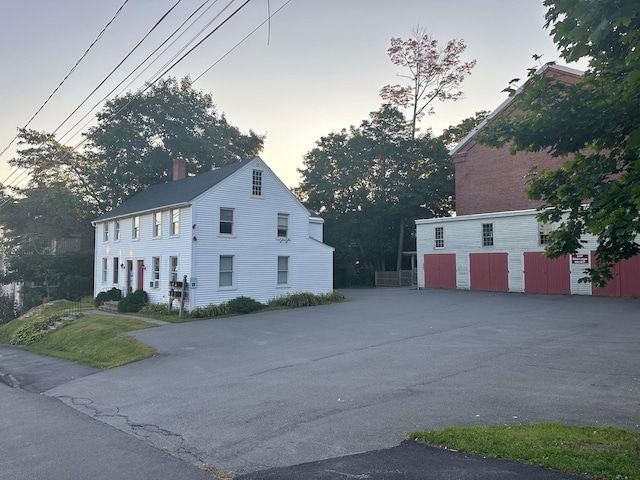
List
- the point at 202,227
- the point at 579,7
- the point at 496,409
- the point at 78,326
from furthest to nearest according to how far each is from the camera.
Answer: the point at 202,227 < the point at 78,326 < the point at 496,409 < the point at 579,7

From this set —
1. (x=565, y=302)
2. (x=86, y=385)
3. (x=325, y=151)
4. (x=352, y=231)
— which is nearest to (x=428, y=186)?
(x=352, y=231)

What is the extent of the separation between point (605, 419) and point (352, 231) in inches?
1484

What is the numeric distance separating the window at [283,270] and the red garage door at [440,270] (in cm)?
1074

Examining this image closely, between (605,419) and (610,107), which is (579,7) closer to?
(610,107)

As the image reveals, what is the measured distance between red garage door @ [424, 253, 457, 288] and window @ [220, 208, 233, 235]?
14510 millimetres

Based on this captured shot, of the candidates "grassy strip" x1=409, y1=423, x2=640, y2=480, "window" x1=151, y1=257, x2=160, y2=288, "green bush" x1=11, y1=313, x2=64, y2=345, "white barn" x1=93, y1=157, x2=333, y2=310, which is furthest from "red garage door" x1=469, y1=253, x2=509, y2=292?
"grassy strip" x1=409, y1=423, x2=640, y2=480

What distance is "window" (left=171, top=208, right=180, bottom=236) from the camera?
24.6 m

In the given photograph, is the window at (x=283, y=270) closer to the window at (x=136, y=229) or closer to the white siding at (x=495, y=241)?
the window at (x=136, y=229)

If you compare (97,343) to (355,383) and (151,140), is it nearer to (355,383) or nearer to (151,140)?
(355,383)

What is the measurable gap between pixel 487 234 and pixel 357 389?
2342 centimetres

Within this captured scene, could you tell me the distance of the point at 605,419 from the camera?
6.75 meters

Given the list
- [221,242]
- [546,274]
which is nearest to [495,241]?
[546,274]

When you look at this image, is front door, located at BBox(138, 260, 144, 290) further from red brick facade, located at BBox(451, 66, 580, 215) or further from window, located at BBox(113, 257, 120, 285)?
red brick facade, located at BBox(451, 66, 580, 215)

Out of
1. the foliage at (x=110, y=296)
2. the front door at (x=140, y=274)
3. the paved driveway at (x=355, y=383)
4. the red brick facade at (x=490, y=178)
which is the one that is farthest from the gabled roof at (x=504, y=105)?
the foliage at (x=110, y=296)
